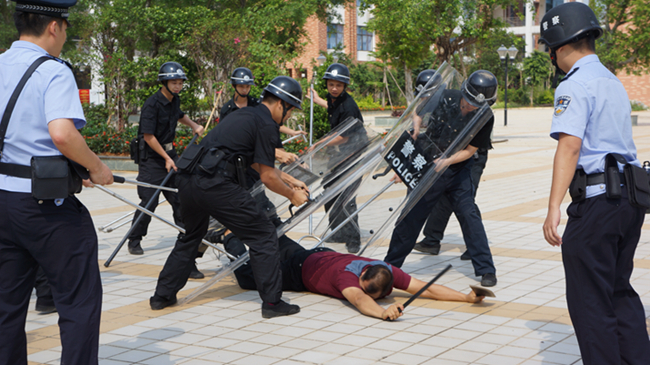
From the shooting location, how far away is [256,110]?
16.0 feet

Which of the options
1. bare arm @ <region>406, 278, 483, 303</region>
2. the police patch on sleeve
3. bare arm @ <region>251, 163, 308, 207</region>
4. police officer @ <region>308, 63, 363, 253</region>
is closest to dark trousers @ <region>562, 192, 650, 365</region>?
the police patch on sleeve

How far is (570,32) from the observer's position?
3.19 metres

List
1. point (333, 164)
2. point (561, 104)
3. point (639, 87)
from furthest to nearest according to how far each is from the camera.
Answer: point (639, 87)
point (333, 164)
point (561, 104)

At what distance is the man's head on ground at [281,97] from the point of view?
15.9ft

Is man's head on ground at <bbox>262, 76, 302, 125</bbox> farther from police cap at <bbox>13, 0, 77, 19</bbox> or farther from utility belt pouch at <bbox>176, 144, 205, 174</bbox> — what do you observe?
police cap at <bbox>13, 0, 77, 19</bbox>

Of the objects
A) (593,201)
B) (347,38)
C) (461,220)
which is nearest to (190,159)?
(461,220)

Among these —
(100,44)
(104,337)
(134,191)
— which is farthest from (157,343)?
(100,44)

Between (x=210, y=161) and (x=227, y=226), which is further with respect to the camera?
(x=227, y=226)

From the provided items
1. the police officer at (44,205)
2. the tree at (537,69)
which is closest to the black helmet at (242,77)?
the police officer at (44,205)

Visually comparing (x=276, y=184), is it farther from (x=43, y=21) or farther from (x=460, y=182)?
(x=43, y=21)

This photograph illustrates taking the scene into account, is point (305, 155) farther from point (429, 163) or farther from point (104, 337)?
point (104, 337)

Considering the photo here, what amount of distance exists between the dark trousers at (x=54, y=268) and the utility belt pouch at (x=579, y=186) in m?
2.28

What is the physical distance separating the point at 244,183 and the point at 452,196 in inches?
81.8

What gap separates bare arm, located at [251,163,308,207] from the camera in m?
4.75
